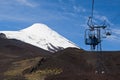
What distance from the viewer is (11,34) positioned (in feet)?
641

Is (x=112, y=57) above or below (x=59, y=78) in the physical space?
above

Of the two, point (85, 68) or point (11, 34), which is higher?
point (11, 34)

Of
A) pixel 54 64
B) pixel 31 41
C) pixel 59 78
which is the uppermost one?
pixel 31 41

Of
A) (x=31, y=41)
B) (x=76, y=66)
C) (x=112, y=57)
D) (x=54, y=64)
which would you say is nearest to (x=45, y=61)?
(x=54, y=64)

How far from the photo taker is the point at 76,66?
74.5 meters

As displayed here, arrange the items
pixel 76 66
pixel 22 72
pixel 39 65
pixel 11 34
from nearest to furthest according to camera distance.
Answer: pixel 22 72, pixel 39 65, pixel 76 66, pixel 11 34

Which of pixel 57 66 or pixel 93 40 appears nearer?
pixel 93 40

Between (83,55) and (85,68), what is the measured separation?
25.3 ft

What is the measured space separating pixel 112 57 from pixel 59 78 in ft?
153

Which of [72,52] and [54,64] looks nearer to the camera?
[54,64]

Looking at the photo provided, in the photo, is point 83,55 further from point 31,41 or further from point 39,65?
point 31,41

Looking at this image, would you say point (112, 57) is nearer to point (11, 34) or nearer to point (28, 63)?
point (28, 63)

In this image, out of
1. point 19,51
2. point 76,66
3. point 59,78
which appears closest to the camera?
point 59,78

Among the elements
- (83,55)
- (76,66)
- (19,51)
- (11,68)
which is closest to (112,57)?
(83,55)
